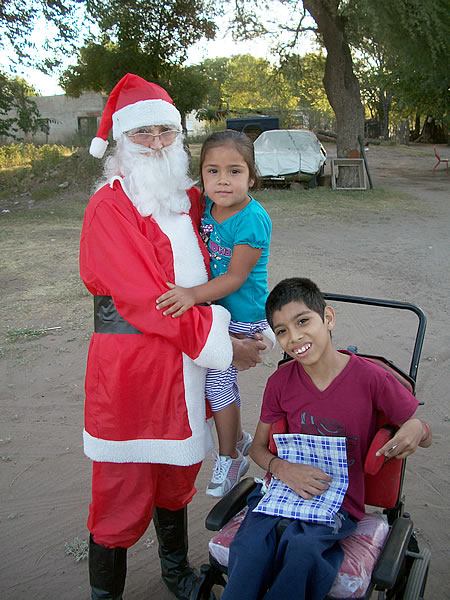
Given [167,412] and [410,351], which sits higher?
[167,412]

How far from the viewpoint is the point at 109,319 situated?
2.19 metres

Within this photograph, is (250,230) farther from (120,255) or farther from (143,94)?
(143,94)

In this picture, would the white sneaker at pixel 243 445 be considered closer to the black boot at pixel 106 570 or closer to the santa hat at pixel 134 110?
the black boot at pixel 106 570

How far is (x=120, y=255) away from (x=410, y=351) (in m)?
3.75

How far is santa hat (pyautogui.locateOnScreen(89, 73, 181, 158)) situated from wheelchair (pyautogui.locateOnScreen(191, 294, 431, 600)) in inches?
52.1

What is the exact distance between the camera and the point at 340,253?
8867 mm

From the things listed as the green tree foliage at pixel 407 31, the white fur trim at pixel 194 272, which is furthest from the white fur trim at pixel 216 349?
the green tree foliage at pixel 407 31

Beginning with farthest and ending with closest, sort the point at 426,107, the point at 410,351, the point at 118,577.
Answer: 1. the point at 426,107
2. the point at 410,351
3. the point at 118,577

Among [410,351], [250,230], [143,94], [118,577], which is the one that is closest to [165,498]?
[118,577]

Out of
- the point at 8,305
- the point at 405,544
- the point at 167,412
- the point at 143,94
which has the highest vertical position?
the point at 143,94

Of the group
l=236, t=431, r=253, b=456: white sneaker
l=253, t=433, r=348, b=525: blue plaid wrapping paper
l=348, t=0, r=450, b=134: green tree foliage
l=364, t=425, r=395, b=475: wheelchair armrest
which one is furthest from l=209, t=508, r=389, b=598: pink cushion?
l=348, t=0, r=450, b=134: green tree foliage

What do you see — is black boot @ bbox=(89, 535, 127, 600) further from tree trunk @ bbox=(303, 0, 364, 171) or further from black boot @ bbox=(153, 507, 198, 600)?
tree trunk @ bbox=(303, 0, 364, 171)

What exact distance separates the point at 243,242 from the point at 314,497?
3.36 feet

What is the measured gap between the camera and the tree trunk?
566 inches
